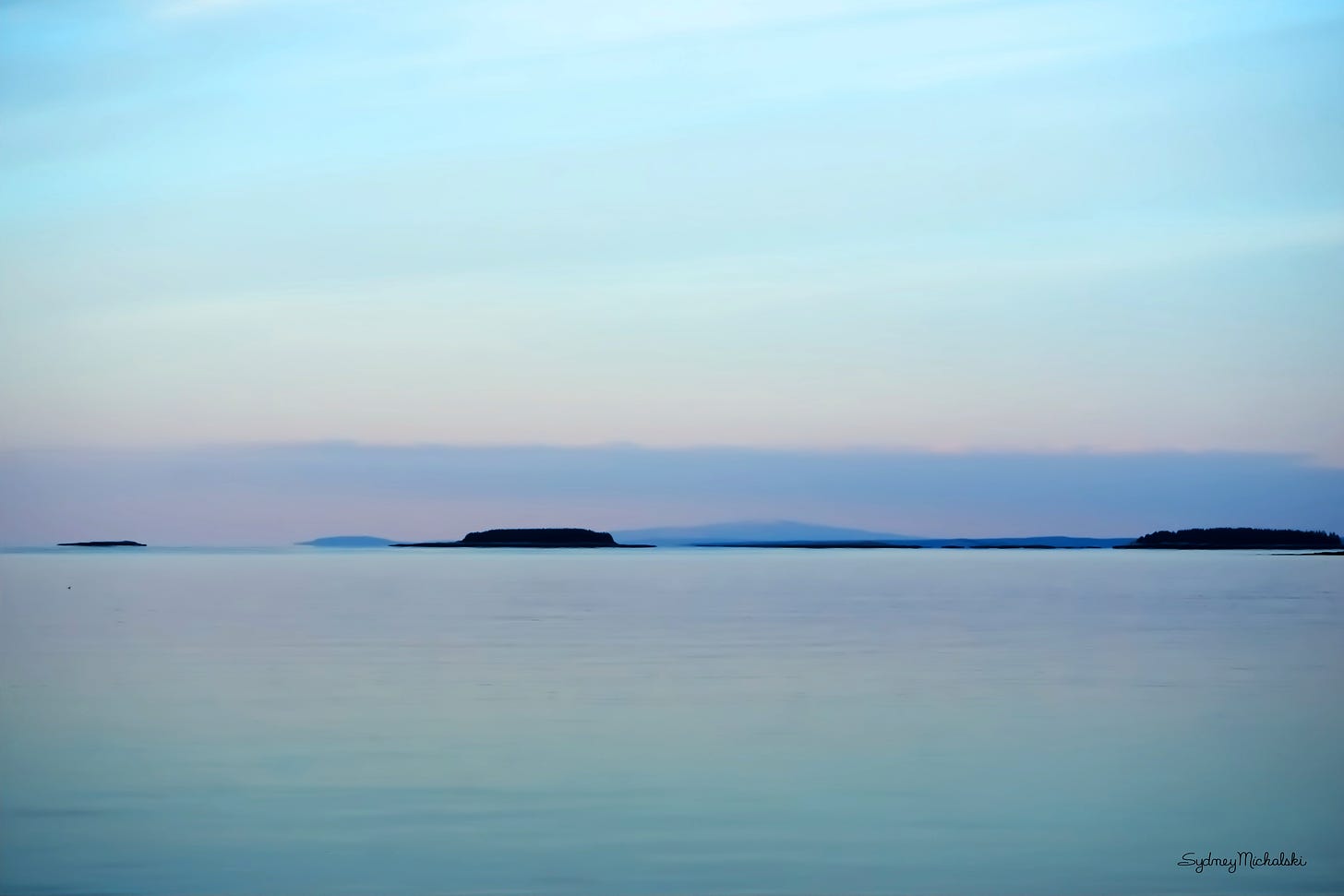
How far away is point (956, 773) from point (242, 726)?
9.38m

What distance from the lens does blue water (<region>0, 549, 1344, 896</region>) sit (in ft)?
42.1

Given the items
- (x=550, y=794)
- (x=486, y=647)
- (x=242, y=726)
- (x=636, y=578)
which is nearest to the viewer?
(x=550, y=794)

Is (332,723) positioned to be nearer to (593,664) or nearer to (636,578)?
(593,664)

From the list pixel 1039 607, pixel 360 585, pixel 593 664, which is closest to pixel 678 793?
pixel 593 664

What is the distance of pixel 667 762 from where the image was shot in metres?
17.1

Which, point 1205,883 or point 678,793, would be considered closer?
point 1205,883

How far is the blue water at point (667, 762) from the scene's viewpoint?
12828mm

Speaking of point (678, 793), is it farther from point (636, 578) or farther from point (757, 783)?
point (636, 578)

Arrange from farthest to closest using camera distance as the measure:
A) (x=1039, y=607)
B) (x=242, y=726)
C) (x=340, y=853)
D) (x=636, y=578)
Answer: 1. (x=636, y=578)
2. (x=1039, y=607)
3. (x=242, y=726)
4. (x=340, y=853)

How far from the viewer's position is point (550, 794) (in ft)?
50.2

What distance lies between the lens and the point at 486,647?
30328 mm

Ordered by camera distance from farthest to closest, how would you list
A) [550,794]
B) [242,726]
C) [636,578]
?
[636,578], [242,726], [550,794]

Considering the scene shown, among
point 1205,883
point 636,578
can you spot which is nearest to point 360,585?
point 636,578

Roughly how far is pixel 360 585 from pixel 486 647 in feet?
128
